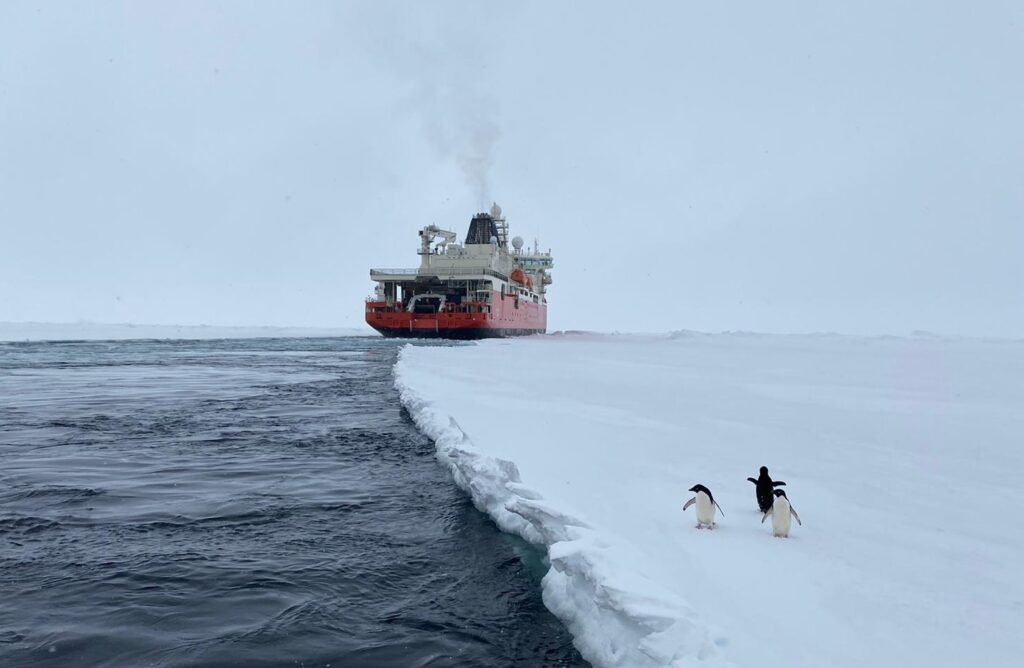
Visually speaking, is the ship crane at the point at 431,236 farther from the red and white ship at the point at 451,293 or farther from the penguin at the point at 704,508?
the penguin at the point at 704,508

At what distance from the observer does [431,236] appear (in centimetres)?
6134

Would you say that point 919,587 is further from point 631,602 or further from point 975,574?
point 631,602

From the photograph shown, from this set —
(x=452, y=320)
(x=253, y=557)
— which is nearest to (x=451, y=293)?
(x=452, y=320)

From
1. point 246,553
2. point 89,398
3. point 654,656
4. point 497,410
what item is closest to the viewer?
point 654,656

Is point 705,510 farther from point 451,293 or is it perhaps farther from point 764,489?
point 451,293

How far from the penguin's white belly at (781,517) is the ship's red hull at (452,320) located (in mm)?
47720

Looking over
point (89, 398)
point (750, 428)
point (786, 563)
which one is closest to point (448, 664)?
point (786, 563)

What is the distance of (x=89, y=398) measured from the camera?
16.0 meters

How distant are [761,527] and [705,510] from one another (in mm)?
586

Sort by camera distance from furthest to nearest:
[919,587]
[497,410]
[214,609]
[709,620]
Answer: [497,410]
[214,609]
[919,587]
[709,620]

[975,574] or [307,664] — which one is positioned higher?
[975,574]

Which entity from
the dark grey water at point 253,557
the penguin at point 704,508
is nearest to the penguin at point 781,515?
the penguin at point 704,508

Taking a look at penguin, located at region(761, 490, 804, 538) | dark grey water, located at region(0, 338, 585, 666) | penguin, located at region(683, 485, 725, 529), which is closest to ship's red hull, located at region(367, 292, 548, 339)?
dark grey water, located at region(0, 338, 585, 666)

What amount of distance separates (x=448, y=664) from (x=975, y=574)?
355 cm
